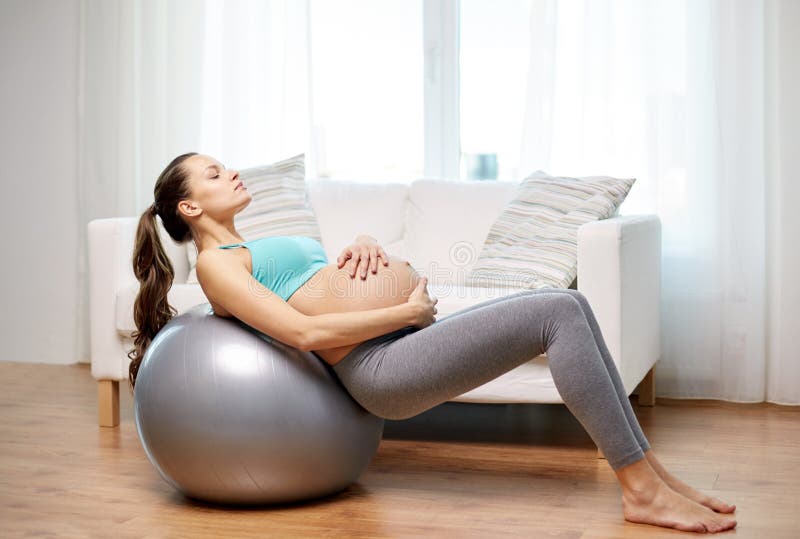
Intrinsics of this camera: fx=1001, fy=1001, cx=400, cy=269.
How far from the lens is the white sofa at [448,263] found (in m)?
2.93

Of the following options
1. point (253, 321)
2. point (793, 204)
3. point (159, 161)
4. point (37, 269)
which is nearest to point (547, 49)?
point (793, 204)

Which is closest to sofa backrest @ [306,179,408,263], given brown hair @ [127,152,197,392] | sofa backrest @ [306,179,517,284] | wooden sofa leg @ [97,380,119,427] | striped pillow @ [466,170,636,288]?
sofa backrest @ [306,179,517,284]

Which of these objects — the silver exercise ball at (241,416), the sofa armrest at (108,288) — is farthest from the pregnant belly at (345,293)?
A: the sofa armrest at (108,288)

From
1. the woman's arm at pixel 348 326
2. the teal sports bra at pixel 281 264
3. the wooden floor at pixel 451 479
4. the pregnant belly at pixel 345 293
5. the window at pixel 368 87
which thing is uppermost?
the window at pixel 368 87

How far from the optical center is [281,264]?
245 cm

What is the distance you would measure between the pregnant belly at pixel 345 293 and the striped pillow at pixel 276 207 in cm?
132

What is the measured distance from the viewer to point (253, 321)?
2.31 metres

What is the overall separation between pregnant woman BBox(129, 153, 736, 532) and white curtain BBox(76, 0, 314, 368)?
1.89 meters

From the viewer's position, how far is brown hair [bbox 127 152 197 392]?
2525 mm

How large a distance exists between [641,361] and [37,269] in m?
3.09

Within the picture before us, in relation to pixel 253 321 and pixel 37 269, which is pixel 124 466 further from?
pixel 37 269

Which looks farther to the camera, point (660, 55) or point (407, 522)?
point (660, 55)

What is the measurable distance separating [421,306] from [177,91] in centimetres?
255

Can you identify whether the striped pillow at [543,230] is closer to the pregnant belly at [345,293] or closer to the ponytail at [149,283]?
the pregnant belly at [345,293]
